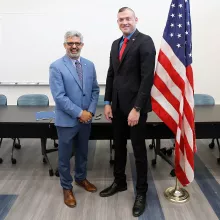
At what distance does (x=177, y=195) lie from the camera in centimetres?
246

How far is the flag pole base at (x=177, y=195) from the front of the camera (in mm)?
2404

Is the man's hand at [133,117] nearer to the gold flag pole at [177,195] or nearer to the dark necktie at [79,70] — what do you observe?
the dark necktie at [79,70]

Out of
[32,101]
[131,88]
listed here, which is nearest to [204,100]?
[131,88]

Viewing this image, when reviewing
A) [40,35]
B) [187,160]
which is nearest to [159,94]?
[187,160]

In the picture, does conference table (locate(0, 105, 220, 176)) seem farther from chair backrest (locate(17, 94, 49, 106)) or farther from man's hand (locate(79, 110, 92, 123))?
chair backrest (locate(17, 94, 49, 106))

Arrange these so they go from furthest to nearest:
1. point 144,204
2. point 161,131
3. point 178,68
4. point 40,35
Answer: point 40,35 < point 161,131 < point 144,204 < point 178,68

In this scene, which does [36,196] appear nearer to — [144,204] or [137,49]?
[144,204]

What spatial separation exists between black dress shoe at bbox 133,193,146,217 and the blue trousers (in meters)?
0.65

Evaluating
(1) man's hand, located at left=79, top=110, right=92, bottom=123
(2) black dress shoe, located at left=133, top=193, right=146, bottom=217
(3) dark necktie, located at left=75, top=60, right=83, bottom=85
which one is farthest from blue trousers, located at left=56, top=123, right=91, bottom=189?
(2) black dress shoe, located at left=133, top=193, right=146, bottom=217

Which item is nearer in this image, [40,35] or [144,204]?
[144,204]

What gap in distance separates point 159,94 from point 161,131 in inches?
27.8

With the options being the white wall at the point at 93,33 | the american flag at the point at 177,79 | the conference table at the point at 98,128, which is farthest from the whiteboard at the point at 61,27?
the american flag at the point at 177,79

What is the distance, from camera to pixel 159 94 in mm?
2162

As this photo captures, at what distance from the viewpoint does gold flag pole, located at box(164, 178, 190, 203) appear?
94.7 inches
